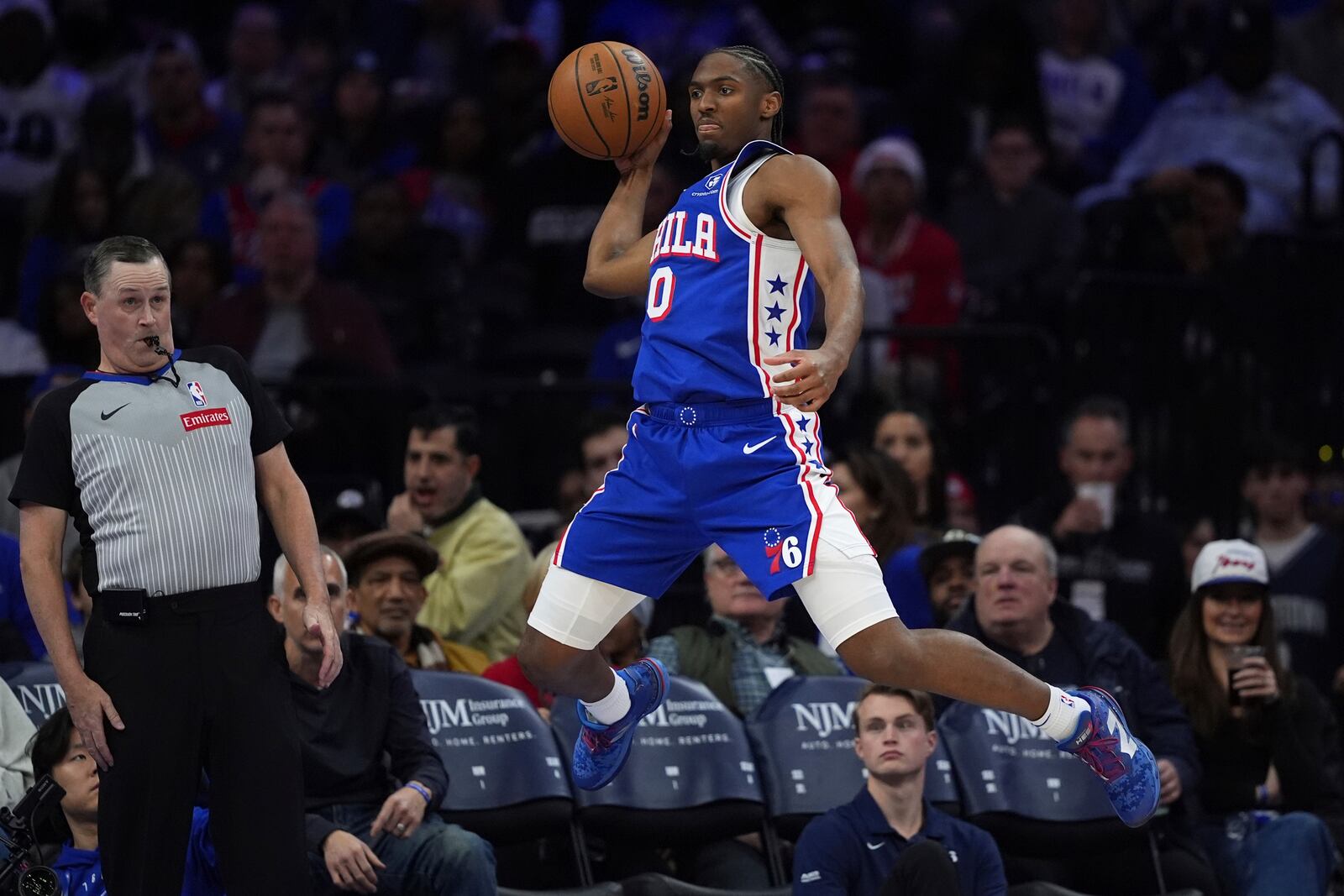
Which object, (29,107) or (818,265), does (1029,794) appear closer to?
(818,265)

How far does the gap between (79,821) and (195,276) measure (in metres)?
4.57

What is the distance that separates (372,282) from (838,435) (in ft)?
8.71

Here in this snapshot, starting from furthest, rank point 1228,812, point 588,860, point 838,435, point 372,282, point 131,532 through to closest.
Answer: point 372,282
point 838,435
point 1228,812
point 588,860
point 131,532

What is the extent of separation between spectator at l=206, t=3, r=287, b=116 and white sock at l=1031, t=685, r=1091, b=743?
8649mm

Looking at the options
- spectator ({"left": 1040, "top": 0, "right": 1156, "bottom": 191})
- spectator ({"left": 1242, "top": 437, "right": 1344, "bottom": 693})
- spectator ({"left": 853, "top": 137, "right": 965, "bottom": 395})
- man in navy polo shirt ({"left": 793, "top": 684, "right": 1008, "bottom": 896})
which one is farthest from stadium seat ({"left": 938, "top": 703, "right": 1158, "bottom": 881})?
spectator ({"left": 1040, "top": 0, "right": 1156, "bottom": 191})

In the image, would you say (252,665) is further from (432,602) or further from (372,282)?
(372,282)

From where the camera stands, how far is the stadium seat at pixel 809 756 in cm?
778

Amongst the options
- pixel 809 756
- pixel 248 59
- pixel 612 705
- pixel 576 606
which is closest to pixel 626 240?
pixel 576 606

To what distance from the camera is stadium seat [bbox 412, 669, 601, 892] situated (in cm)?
742

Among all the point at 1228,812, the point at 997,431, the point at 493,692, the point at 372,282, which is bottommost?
the point at 1228,812

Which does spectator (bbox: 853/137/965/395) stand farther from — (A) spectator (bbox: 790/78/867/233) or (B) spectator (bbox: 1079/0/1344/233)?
(B) spectator (bbox: 1079/0/1344/233)

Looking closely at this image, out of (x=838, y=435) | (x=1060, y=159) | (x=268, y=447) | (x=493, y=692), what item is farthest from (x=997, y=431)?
(x=268, y=447)

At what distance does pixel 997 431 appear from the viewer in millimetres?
10992

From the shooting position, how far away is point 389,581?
7832 millimetres
